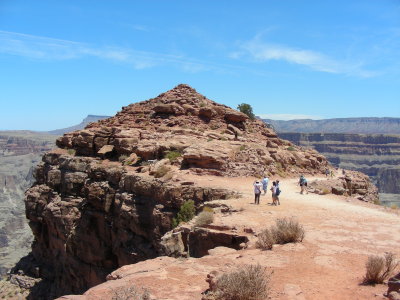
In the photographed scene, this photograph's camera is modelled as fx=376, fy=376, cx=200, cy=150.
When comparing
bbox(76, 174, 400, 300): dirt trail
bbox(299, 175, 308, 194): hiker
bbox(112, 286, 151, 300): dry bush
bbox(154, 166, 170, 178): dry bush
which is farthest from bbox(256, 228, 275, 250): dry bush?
bbox(154, 166, 170, 178): dry bush

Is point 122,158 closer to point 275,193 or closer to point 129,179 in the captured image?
point 129,179

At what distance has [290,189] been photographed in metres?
21.7

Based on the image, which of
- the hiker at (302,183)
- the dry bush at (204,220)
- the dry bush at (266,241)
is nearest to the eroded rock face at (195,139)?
the hiker at (302,183)

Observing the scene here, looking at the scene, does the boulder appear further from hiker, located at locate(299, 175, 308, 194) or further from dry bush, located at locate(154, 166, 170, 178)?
hiker, located at locate(299, 175, 308, 194)

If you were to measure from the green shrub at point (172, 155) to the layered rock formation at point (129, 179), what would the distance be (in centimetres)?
7

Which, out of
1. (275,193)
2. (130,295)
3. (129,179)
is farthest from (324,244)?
(129,179)

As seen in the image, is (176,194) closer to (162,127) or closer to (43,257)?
(162,127)

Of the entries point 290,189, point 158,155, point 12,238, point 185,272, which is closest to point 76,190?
point 158,155

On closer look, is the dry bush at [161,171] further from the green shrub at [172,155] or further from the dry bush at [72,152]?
the dry bush at [72,152]

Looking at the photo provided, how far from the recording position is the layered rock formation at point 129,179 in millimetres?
20950

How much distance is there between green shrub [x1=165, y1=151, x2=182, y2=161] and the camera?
24.4 metres

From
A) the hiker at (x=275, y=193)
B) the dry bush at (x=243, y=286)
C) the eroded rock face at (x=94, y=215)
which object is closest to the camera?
the dry bush at (x=243, y=286)

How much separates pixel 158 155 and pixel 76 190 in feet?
22.9

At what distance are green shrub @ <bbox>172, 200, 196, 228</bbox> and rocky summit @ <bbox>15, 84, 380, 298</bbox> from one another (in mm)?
541
